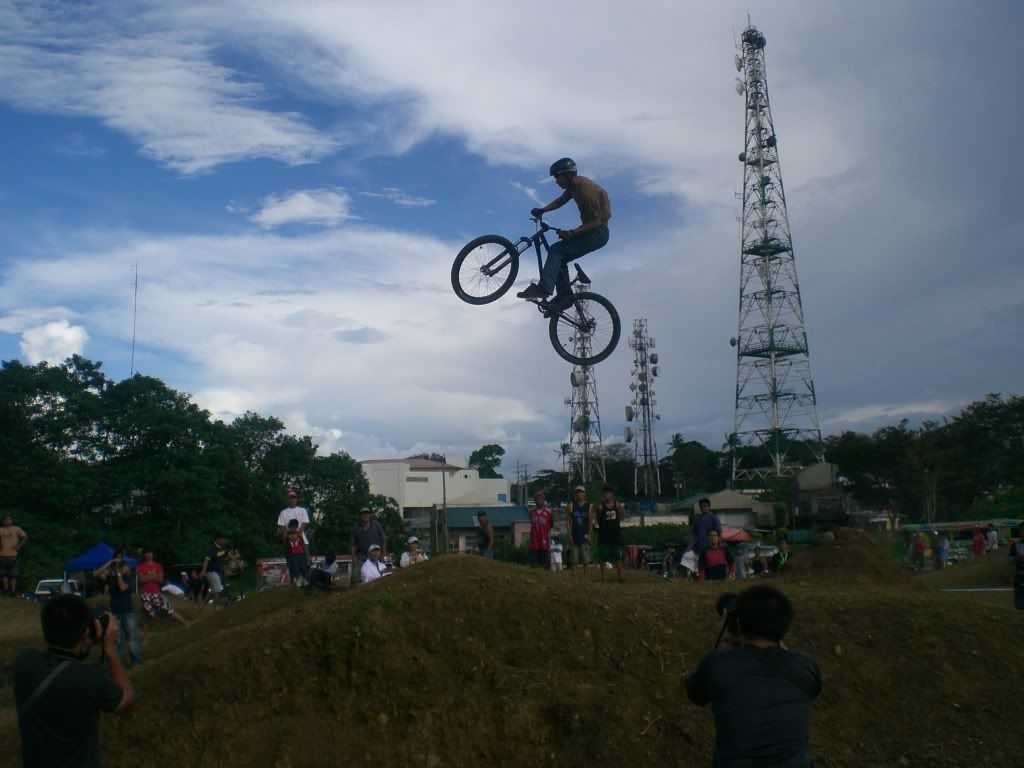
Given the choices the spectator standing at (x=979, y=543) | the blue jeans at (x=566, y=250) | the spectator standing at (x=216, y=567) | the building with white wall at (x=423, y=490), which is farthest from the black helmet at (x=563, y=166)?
the building with white wall at (x=423, y=490)

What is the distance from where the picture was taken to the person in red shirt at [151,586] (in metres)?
16.1

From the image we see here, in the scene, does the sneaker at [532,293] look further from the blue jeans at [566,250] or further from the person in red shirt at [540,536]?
the person in red shirt at [540,536]

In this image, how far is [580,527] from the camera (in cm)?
1427

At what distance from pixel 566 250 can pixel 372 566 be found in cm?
613

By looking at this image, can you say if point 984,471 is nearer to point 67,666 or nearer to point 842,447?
point 842,447

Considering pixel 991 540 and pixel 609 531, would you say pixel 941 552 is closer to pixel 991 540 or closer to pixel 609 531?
pixel 991 540

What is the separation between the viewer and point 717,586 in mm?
12320

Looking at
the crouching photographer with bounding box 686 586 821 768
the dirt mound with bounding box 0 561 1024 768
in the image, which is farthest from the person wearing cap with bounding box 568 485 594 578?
the crouching photographer with bounding box 686 586 821 768

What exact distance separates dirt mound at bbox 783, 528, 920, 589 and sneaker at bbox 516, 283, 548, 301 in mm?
6572

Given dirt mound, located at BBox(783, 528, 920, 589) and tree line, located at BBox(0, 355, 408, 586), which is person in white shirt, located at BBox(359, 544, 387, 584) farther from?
tree line, located at BBox(0, 355, 408, 586)

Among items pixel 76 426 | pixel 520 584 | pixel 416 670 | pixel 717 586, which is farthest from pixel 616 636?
pixel 76 426

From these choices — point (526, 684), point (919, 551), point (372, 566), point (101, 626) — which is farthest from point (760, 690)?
point (919, 551)

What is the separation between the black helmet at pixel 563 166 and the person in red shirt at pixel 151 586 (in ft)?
32.4

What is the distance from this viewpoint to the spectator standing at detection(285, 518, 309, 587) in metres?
14.1
